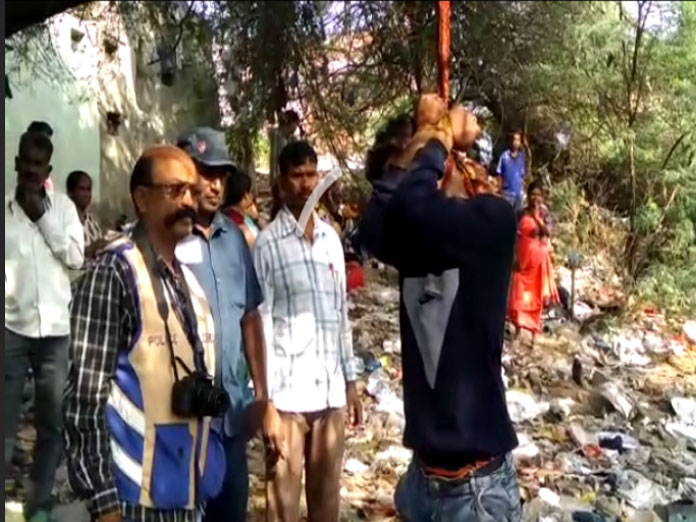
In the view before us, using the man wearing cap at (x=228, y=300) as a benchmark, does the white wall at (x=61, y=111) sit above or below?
above

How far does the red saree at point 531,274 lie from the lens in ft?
10.7

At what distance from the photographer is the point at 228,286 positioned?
2.75m

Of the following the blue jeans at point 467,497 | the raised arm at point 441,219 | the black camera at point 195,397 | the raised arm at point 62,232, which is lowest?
the blue jeans at point 467,497

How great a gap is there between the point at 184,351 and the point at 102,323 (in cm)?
18

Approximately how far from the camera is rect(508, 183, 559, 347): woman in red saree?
10.5ft

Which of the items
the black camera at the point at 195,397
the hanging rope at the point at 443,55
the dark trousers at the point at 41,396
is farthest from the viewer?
the dark trousers at the point at 41,396

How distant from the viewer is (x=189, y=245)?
8.56ft

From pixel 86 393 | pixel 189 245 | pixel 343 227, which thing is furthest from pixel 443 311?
pixel 343 227

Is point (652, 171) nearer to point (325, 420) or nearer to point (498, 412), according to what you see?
point (325, 420)

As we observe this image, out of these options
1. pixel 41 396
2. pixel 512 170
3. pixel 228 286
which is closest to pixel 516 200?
pixel 512 170

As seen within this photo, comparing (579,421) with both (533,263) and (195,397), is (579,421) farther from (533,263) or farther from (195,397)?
(195,397)

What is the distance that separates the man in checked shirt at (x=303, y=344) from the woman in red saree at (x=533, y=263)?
59 cm

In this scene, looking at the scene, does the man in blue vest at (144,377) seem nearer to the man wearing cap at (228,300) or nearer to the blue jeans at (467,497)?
the blue jeans at (467,497)

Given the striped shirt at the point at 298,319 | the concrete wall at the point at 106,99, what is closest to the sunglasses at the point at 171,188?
the striped shirt at the point at 298,319
